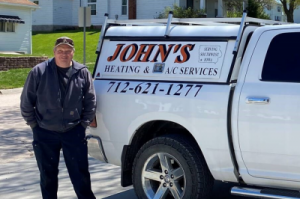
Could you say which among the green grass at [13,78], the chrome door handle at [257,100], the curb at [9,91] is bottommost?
the curb at [9,91]

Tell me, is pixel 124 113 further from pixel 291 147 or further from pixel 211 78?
pixel 291 147

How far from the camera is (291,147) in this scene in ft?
15.5

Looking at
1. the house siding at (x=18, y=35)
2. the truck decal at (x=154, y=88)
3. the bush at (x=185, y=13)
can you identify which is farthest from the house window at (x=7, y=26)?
the truck decal at (x=154, y=88)

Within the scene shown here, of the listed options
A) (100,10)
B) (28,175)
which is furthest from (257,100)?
(100,10)

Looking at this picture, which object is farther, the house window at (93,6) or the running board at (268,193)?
the house window at (93,6)

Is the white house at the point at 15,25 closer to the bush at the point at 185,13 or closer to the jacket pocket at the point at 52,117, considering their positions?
the bush at the point at 185,13

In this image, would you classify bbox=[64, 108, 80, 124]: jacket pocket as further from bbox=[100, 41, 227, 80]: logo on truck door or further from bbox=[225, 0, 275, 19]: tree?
bbox=[225, 0, 275, 19]: tree

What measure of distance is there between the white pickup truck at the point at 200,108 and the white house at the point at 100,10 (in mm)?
34553

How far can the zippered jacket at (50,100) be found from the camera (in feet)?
17.6

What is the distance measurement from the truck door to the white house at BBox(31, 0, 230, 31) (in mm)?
35292

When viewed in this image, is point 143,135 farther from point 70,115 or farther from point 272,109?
point 272,109

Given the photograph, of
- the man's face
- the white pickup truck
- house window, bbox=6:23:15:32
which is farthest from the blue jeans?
house window, bbox=6:23:15:32

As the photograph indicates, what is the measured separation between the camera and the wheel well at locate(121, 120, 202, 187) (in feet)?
18.7

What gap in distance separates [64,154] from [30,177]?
224 centimetres
